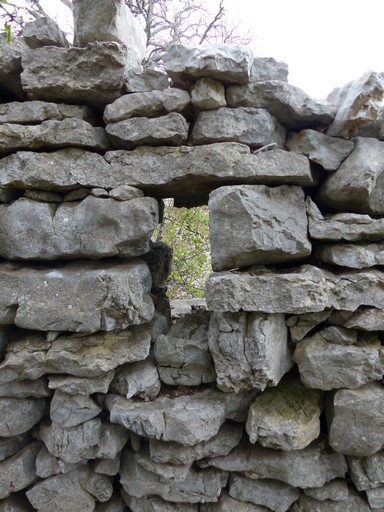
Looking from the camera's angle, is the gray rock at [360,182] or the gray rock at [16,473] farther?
the gray rock at [16,473]

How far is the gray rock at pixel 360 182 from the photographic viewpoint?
257 centimetres

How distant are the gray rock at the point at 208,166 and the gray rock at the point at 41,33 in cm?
110

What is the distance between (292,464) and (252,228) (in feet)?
6.79

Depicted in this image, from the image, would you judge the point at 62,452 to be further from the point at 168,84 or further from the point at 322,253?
the point at 168,84

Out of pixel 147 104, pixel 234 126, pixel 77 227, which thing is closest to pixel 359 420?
pixel 234 126

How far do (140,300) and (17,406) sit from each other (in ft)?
4.96

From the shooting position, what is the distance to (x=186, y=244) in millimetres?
7684

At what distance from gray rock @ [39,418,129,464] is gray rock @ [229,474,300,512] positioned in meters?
1.16

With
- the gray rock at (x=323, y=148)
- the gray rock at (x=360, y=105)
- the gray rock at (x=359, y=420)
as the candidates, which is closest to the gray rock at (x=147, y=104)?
the gray rock at (x=323, y=148)

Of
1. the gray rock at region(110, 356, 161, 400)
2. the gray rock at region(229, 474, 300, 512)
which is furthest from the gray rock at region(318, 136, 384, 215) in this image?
the gray rock at region(229, 474, 300, 512)

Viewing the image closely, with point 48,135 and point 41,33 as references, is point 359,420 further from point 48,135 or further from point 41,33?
point 41,33

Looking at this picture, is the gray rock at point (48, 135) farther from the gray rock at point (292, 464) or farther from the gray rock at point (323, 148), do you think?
the gray rock at point (292, 464)

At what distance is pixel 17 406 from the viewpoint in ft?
9.31

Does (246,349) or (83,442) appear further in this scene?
(83,442)
